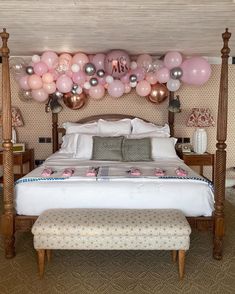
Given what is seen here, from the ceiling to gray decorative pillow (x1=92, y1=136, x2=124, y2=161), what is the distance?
4.02 feet

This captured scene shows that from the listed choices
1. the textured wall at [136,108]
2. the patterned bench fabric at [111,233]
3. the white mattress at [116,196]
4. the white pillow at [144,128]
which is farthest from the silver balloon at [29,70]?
the patterned bench fabric at [111,233]

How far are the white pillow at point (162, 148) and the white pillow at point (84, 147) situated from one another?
31.7 inches

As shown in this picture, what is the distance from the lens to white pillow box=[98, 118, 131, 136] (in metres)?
4.24

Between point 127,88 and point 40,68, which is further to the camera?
point 127,88

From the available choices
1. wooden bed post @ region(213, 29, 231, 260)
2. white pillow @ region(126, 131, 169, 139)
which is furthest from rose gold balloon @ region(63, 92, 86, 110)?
wooden bed post @ region(213, 29, 231, 260)

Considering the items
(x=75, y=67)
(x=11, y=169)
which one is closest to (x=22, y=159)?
(x=75, y=67)

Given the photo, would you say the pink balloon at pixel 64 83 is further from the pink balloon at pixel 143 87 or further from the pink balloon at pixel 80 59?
the pink balloon at pixel 143 87

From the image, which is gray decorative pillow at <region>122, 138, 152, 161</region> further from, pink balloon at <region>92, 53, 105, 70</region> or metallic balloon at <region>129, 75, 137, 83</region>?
pink balloon at <region>92, 53, 105, 70</region>

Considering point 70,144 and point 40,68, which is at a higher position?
point 40,68

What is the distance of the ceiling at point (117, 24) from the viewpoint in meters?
2.55

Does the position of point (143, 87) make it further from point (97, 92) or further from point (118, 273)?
point (118, 273)

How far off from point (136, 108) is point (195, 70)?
3.87ft

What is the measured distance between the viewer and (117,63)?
12.9 feet

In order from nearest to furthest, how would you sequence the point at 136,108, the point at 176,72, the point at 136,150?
1. the point at 136,150
2. the point at 176,72
3. the point at 136,108
